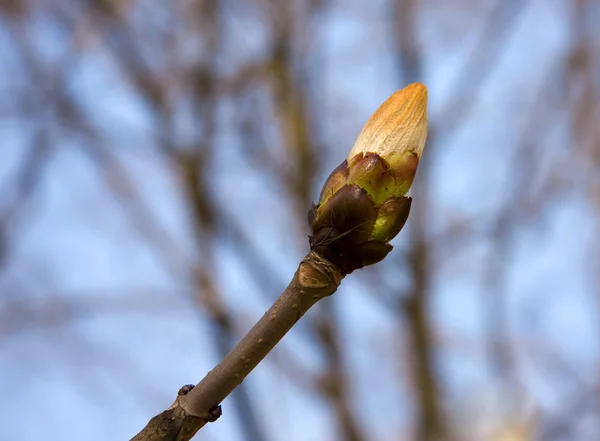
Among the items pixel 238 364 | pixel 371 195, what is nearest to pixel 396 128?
pixel 371 195

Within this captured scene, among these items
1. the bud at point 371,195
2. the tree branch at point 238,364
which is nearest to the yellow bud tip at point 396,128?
the bud at point 371,195

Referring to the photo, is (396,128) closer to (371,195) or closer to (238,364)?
(371,195)

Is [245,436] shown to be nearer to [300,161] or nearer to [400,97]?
[300,161]

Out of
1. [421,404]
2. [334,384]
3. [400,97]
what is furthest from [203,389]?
[421,404]

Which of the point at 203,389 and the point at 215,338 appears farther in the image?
the point at 215,338

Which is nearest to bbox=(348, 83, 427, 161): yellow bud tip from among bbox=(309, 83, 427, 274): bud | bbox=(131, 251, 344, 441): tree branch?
bbox=(309, 83, 427, 274): bud

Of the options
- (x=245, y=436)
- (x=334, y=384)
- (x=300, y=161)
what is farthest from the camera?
(x=300, y=161)
